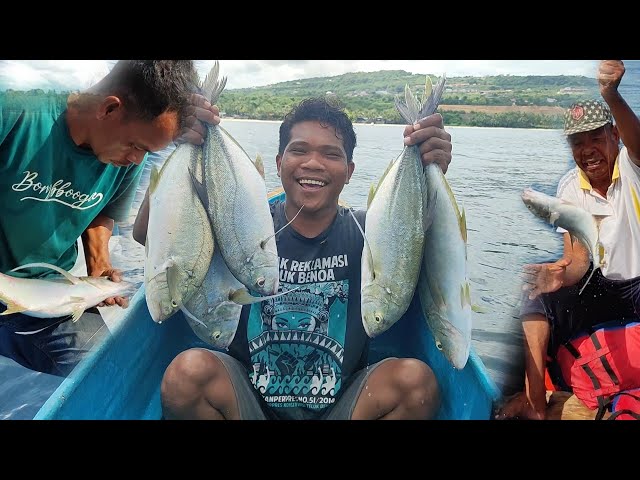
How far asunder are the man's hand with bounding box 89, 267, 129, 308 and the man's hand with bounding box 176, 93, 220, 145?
0.70 m

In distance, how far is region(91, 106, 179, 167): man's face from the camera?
3.39 m

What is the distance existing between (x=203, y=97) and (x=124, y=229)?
0.74 m

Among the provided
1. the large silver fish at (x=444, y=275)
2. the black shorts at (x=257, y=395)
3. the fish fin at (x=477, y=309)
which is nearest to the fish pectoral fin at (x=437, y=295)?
the large silver fish at (x=444, y=275)

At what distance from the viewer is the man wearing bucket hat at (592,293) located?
138 inches

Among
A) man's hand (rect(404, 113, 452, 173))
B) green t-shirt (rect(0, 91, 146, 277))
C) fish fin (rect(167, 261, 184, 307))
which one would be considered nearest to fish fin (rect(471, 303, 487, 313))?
man's hand (rect(404, 113, 452, 173))

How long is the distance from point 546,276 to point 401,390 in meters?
0.90

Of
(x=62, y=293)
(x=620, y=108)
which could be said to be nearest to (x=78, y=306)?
(x=62, y=293)

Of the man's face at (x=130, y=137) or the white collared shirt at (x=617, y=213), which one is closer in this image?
the man's face at (x=130, y=137)

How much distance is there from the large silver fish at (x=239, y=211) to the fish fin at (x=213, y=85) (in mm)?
10

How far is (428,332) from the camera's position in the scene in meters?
3.45

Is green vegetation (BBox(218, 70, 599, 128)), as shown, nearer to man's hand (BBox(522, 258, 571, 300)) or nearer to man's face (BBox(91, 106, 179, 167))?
man's face (BBox(91, 106, 179, 167))

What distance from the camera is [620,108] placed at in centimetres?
347

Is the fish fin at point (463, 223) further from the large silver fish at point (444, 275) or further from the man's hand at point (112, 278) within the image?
the man's hand at point (112, 278)

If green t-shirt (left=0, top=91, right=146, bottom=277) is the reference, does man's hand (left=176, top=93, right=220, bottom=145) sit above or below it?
above
